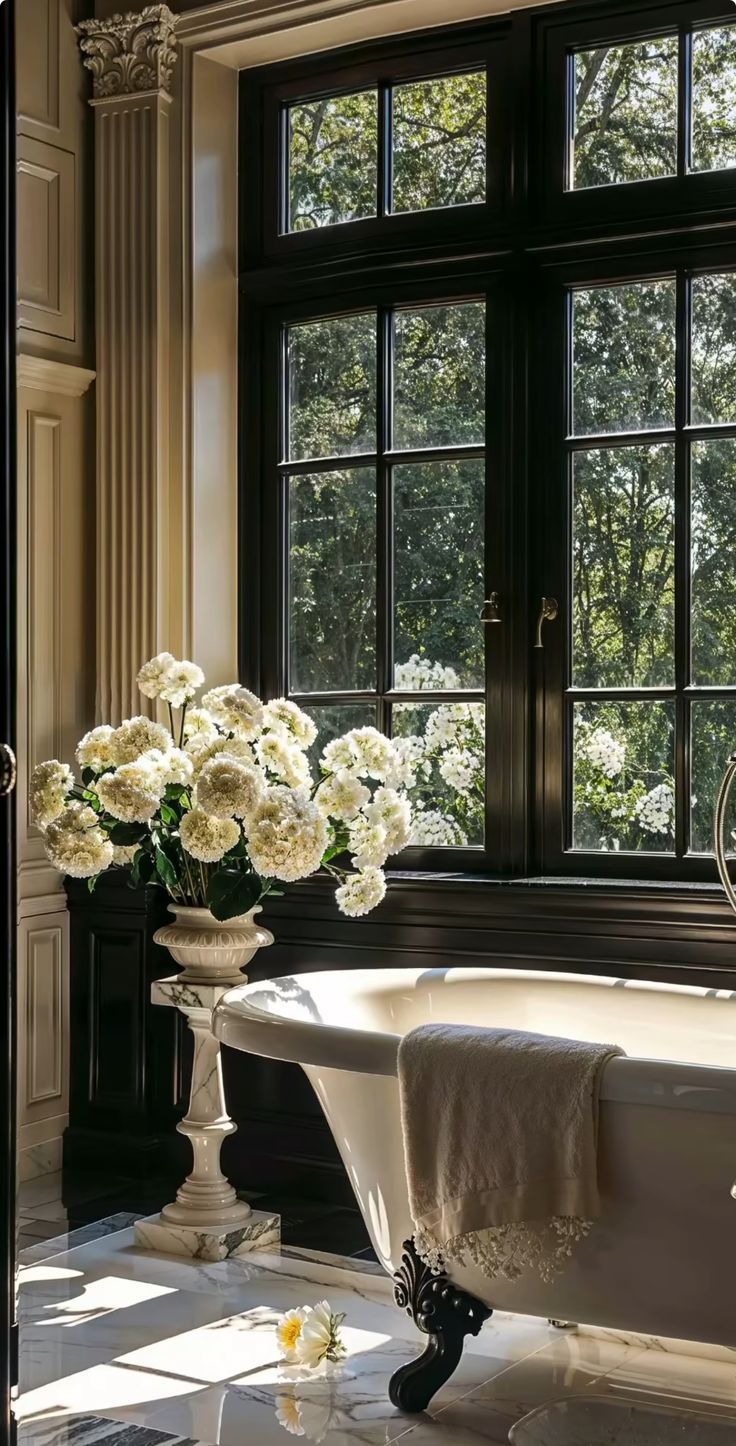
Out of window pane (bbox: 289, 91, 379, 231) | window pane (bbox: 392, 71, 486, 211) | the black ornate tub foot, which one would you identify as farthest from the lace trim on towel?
window pane (bbox: 289, 91, 379, 231)

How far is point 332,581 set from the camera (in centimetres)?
404

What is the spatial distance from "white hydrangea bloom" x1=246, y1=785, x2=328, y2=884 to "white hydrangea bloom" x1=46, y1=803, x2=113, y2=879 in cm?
32

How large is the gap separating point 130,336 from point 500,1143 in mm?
2438

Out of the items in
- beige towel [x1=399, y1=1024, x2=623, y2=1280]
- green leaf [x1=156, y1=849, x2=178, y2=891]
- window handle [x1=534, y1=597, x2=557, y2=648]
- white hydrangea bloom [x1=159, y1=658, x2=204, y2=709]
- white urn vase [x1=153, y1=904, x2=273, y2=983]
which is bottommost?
beige towel [x1=399, y1=1024, x2=623, y2=1280]

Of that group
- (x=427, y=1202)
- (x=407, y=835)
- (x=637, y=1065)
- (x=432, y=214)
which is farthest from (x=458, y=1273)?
(x=432, y=214)

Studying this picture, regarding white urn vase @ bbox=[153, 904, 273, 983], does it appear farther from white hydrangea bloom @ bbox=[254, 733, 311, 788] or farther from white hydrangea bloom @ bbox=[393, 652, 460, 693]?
white hydrangea bloom @ bbox=[393, 652, 460, 693]

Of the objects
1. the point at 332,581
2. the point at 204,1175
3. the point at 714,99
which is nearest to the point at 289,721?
the point at 332,581

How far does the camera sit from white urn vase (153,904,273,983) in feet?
11.1

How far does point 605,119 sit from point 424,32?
0.55 metres

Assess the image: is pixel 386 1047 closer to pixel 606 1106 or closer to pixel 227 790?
→ pixel 606 1106

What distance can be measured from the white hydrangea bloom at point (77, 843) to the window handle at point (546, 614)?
114cm

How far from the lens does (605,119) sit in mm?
3650

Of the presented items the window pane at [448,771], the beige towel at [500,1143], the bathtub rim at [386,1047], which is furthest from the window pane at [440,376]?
the beige towel at [500,1143]

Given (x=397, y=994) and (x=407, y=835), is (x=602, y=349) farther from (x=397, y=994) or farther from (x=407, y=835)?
(x=397, y=994)
